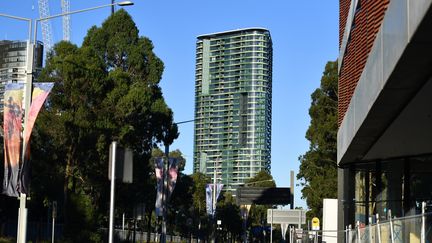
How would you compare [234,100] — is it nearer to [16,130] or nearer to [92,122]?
[92,122]

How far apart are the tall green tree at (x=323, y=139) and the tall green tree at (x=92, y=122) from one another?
1083cm

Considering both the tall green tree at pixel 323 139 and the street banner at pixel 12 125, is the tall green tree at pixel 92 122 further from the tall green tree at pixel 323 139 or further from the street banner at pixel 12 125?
the street banner at pixel 12 125

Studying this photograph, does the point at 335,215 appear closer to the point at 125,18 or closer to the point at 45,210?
the point at 125,18

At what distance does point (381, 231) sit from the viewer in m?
13.6

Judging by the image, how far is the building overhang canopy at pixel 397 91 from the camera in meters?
9.57

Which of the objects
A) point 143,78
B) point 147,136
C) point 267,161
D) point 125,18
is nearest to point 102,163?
point 147,136

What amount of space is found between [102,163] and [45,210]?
588 inches

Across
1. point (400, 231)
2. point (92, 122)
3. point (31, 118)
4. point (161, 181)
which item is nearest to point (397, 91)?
point (400, 231)

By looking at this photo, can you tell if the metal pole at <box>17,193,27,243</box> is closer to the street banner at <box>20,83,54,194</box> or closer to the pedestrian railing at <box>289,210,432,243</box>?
the street banner at <box>20,83,54,194</box>

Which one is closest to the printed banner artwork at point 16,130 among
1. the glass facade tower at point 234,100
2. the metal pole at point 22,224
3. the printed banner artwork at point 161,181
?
the metal pole at point 22,224

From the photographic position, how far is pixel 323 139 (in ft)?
158

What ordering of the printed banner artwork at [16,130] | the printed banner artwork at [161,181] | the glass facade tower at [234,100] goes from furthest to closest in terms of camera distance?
the glass facade tower at [234,100]
the printed banner artwork at [161,181]
the printed banner artwork at [16,130]

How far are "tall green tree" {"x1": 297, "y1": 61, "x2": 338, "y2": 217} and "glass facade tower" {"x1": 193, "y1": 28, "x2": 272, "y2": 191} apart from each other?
1844 inches

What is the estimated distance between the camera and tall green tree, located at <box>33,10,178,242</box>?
130ft
